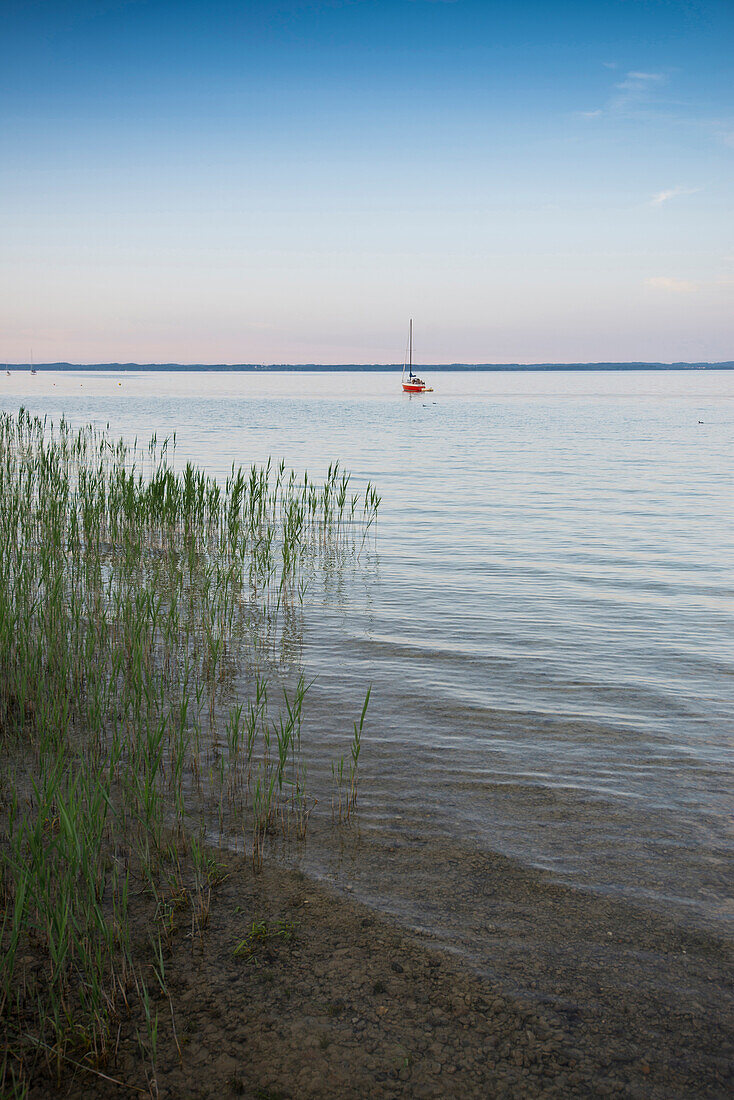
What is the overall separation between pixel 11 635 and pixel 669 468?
23.3 metres

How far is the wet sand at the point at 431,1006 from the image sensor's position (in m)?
2.72

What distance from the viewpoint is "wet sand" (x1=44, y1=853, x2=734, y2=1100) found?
272cm

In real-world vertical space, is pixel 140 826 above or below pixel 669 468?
below

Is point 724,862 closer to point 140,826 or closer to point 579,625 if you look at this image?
point 140,826

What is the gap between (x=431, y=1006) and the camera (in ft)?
10.0

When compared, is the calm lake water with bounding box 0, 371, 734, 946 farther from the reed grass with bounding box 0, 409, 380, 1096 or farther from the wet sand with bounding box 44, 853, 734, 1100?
the reed grass with bounding box 0, 409, 380, 1096

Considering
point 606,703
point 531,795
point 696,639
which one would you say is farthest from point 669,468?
point 531,795

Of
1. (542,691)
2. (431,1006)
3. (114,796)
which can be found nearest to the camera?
(431,1006)

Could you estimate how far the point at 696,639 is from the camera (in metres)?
8.09

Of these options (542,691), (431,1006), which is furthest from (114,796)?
(542,691)

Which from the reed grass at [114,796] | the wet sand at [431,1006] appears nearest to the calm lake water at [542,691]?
the wet sand at [431,1006]

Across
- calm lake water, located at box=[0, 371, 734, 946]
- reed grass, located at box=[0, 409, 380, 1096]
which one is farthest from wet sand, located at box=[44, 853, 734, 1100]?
calm lake water, located at box=[0, 371, 734, 946]

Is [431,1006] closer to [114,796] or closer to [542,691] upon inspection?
[114,796]

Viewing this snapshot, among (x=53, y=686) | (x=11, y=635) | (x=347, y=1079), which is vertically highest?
(x=11, y=635)
